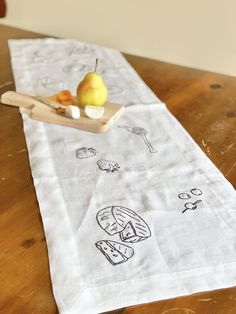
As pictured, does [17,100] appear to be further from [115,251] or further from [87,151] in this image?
[115,251]

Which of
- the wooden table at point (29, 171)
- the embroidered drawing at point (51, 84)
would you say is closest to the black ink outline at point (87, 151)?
the wooden table at point (29, 171)

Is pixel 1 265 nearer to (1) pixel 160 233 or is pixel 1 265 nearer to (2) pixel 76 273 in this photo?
(2) pixel 76 273

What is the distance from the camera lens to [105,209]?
0.82m

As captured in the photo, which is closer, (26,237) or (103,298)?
(103,298)

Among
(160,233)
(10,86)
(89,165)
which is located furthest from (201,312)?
(10,86)

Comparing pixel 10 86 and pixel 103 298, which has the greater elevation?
pixel 103 298

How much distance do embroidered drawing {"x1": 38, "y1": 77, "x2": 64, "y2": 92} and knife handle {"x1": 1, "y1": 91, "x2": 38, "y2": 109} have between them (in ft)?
0.40

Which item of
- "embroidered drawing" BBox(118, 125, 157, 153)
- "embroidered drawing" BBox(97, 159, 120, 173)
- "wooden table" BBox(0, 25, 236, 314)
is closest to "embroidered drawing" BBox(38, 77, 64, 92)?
"wooden table" BBox(0, 25, 236, 314)

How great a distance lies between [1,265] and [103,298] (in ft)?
0.55

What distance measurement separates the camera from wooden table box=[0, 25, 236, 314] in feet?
2.12

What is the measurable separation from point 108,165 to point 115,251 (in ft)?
0.88

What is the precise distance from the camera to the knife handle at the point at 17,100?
3.86 ft

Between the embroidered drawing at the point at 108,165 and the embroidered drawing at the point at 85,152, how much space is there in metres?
0.03

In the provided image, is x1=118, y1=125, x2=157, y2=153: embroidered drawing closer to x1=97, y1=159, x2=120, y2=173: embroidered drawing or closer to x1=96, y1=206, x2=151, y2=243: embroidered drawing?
x1=97, y1=159, x2=120, y2=173: embroidered drawing
